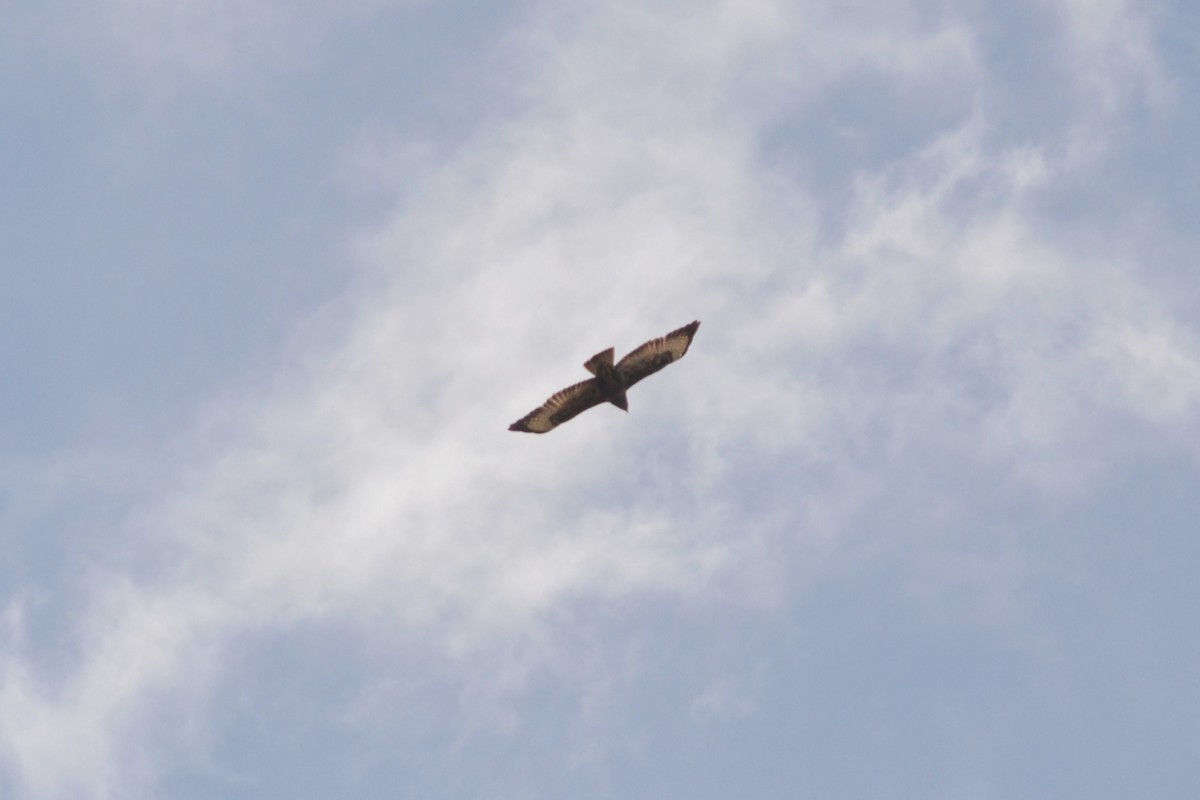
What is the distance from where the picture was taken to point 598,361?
41219 mm

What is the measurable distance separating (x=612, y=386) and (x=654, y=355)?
5.27 feet

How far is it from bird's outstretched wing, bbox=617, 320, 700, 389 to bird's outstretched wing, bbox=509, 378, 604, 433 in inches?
38.6

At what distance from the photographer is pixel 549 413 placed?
139 feet

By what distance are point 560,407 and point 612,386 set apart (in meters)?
1.71

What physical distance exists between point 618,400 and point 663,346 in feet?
6.99

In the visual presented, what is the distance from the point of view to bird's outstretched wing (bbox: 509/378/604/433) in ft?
138

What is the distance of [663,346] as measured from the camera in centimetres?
4256

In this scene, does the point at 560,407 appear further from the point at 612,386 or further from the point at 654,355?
the point at 654,355

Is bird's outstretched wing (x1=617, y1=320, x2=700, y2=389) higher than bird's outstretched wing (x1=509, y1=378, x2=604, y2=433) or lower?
higher

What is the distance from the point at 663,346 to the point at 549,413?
397 cm

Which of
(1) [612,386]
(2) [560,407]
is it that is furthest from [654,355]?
(2) [560,407]

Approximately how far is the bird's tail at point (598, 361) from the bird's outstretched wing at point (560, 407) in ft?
2.19

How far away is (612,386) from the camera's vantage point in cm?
4209

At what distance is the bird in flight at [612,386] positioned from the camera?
42.1 meters
